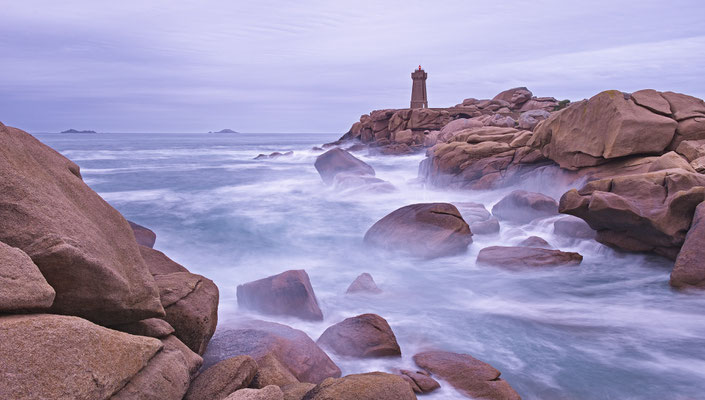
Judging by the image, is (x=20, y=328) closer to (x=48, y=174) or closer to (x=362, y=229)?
(x=48, y=174)

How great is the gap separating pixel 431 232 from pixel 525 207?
3544 mm

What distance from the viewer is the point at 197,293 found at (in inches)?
169

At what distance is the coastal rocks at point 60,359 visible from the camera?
2.17 m

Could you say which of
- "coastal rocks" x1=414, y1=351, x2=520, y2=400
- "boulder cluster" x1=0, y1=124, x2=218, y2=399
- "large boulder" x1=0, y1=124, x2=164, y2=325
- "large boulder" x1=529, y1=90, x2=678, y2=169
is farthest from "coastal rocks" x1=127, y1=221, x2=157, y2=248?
"large boulder" x1=529, y1=90, x2=678, y2=169

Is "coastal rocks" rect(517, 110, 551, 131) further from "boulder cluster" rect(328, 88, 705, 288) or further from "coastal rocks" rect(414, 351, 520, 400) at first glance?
"coastal rocks" rect(414, 351, 520, 400)

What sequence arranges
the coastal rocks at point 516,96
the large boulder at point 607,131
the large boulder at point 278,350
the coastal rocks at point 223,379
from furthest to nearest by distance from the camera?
the coastal rocks at point 516,96 < the large boulder at point 607,131 < the large boulder at point 278,350 < the coastal rocks at point 223,379

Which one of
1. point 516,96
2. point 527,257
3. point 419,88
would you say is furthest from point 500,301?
point 419,88

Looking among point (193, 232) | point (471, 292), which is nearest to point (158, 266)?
point (471, 292)

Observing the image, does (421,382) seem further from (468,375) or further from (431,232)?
(431,232)

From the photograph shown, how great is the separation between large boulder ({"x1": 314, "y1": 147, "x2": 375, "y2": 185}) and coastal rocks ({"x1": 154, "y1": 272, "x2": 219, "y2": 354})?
1598 centimetres

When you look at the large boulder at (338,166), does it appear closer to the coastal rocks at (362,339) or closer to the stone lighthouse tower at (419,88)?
the coastal rocks at (362,339)

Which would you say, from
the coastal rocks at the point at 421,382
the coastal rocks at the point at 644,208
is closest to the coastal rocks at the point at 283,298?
the coastal rocks at the point at 421,382

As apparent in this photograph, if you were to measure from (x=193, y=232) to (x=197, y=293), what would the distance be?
9467mm

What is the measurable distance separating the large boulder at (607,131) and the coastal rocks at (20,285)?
37.7ft
